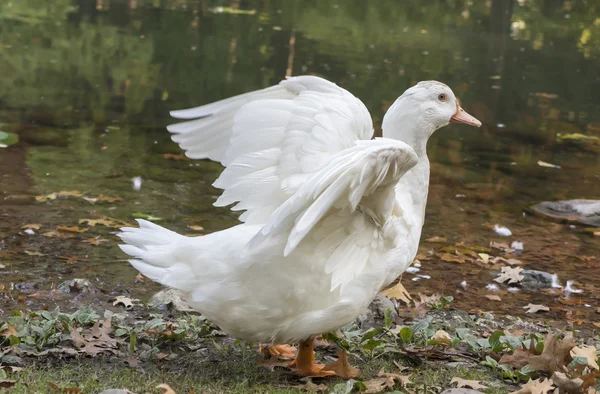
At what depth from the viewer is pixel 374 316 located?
199 inches

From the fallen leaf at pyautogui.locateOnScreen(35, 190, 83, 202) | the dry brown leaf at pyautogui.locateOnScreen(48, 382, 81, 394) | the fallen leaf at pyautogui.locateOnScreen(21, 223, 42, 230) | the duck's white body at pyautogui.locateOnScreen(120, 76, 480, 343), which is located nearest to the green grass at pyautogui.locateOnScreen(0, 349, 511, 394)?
the dry brown leaf at pyautogui.locateOnScreen(48, 382, 81, 394)

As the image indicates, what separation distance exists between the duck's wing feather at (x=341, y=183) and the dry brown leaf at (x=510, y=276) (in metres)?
2.97

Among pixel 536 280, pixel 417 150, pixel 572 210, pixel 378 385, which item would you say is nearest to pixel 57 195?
pixel 417 150

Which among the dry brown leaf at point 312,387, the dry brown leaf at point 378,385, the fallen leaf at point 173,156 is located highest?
the dry brown leaf at point 378,385

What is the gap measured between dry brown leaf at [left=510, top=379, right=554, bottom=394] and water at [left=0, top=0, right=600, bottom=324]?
194 centimetres

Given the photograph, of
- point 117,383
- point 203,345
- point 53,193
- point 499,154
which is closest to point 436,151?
point 499,154

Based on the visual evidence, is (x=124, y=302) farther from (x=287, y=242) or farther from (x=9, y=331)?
(x=287, y=242)

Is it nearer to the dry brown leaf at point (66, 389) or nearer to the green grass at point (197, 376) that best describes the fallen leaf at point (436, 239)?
the green grass at point (197, 376)

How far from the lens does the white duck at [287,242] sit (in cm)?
382

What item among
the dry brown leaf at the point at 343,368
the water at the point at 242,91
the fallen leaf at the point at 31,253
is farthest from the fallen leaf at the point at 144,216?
the dry brown leaf at the point at 343,368

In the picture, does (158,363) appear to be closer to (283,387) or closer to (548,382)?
(283,387)

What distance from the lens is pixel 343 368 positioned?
13.5 feet

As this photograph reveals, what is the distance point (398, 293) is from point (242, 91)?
6.50 meters

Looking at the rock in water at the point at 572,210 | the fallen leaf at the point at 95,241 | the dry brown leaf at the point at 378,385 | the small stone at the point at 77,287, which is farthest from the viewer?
the rock in water at the point at 572,210
